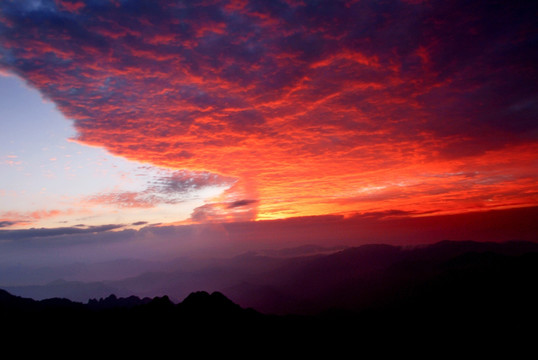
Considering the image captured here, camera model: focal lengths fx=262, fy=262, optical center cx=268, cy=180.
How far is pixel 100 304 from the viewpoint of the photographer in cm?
17950

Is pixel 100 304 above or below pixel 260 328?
below

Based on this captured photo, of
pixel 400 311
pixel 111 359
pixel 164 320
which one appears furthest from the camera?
pixel 400 311

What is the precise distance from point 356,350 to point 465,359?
35.8 metres

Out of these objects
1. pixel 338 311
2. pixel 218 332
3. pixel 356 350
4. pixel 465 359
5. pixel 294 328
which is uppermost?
pixel 218 332

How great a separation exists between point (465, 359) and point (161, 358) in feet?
305

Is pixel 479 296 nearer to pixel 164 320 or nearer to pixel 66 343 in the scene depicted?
pixel 164 320

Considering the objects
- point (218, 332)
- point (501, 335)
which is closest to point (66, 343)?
point (218, 332)

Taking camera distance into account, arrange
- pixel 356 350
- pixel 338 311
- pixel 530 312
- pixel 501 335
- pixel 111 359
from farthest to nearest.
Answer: pixel 338 311 → pixel 530 312 → pixel 501 335 → pixel 356 350 → pixel 111 359

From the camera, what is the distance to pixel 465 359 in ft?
277

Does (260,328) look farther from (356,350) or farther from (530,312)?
(530,312)

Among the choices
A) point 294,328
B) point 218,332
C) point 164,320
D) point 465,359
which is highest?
point 164,320

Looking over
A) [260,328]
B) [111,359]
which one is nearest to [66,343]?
[111,359]

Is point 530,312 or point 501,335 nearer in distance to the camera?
point 501,335

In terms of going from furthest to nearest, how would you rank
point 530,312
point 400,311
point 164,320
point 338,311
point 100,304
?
point 100,304
point 338,311
point 400,311
point 530,312
point 164,320
